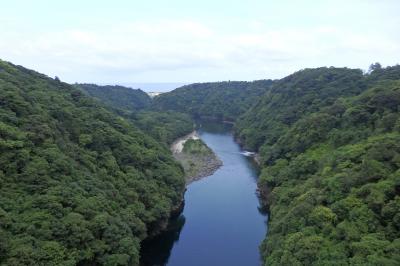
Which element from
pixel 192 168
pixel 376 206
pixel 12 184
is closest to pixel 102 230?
pixel 12 184

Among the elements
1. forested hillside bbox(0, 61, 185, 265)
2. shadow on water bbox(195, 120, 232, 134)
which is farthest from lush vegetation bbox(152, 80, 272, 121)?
forested hillside bbox(0, 61, 185, 265)

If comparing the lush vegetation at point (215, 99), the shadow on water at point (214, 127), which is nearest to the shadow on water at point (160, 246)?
the shadow on water at point (214, 127)

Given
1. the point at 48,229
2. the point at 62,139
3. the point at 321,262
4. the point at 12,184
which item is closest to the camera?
the point at 321,262

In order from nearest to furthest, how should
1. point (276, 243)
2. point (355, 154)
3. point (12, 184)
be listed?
1. point (12, 184)
2. point (276, 243)
3. point (355, 154)

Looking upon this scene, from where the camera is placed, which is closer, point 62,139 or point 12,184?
point 12,184

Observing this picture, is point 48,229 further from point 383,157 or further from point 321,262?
point 383,157
